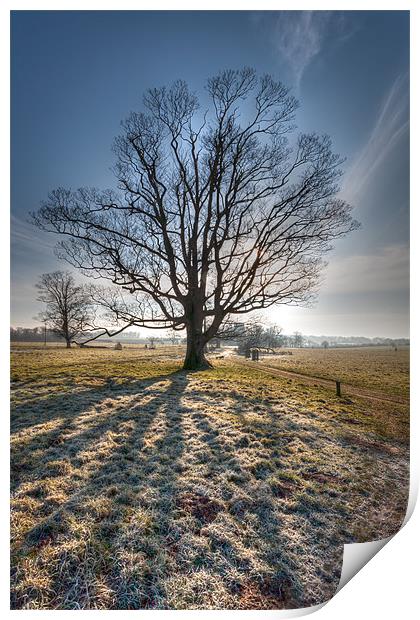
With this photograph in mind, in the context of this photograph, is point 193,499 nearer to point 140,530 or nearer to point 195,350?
point 140,530

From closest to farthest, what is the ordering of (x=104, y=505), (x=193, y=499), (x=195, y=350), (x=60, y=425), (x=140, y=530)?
(x=140, y=530), (x=104, y=505), (x=193, y=499), (x=60, y=425), (x=195, y=350)

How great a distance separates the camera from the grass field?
190cm

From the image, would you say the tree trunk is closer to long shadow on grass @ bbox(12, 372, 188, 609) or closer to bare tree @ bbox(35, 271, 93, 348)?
bare tree @ bbox(35, 271, 93, 348)

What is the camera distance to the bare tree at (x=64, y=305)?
4787 millimetres

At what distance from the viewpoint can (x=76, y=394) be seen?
5.79 meters

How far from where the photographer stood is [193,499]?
266 centimetres

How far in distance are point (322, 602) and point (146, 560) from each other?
4.92 feet

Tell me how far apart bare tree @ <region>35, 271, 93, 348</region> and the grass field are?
6.47 ft

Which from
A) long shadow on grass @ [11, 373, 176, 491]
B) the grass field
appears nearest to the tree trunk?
long shadow on grass @ [11, 373, 176, 491]

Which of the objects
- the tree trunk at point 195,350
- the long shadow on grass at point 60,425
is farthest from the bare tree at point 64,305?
the tree trunk at point 195,350

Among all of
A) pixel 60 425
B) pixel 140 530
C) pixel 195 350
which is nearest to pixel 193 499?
pixel 140 530

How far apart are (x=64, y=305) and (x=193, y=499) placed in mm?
5478
